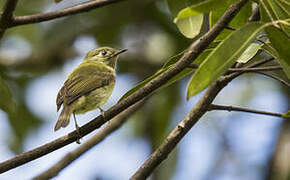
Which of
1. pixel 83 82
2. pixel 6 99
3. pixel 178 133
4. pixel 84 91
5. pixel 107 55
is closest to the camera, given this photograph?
pixel 178 133

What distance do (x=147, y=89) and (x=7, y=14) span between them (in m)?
0.82

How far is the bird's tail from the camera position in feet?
13.2

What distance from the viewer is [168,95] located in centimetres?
688

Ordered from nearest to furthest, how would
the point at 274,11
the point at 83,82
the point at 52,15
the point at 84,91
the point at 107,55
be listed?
the point at 274,11, the point at 52,15, the point at 84,91, the point at 83,82, the point at 107,55

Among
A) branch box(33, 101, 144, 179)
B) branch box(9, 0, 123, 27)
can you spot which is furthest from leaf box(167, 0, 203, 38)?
branch box(33, 101, 144, 179)

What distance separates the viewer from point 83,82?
484 centimetres

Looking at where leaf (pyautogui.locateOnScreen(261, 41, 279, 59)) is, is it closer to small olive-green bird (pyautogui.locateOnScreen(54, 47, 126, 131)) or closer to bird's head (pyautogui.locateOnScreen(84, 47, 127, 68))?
small olive-green bird (pyautogui.locateOnScreen(54, 47, 126, 131))

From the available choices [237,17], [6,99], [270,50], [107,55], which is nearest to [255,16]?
[237,17]

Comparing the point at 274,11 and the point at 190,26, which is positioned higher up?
the point at 274,11

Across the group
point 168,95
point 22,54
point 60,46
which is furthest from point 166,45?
point 22,54

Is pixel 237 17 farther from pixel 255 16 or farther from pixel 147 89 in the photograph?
pixel 147 89

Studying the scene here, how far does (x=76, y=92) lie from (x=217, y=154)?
9.89 feet

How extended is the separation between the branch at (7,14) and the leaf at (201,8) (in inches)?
32.8

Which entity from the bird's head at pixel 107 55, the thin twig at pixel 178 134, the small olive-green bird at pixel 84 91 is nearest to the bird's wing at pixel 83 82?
the small olive-green bird at pixel 84 91
